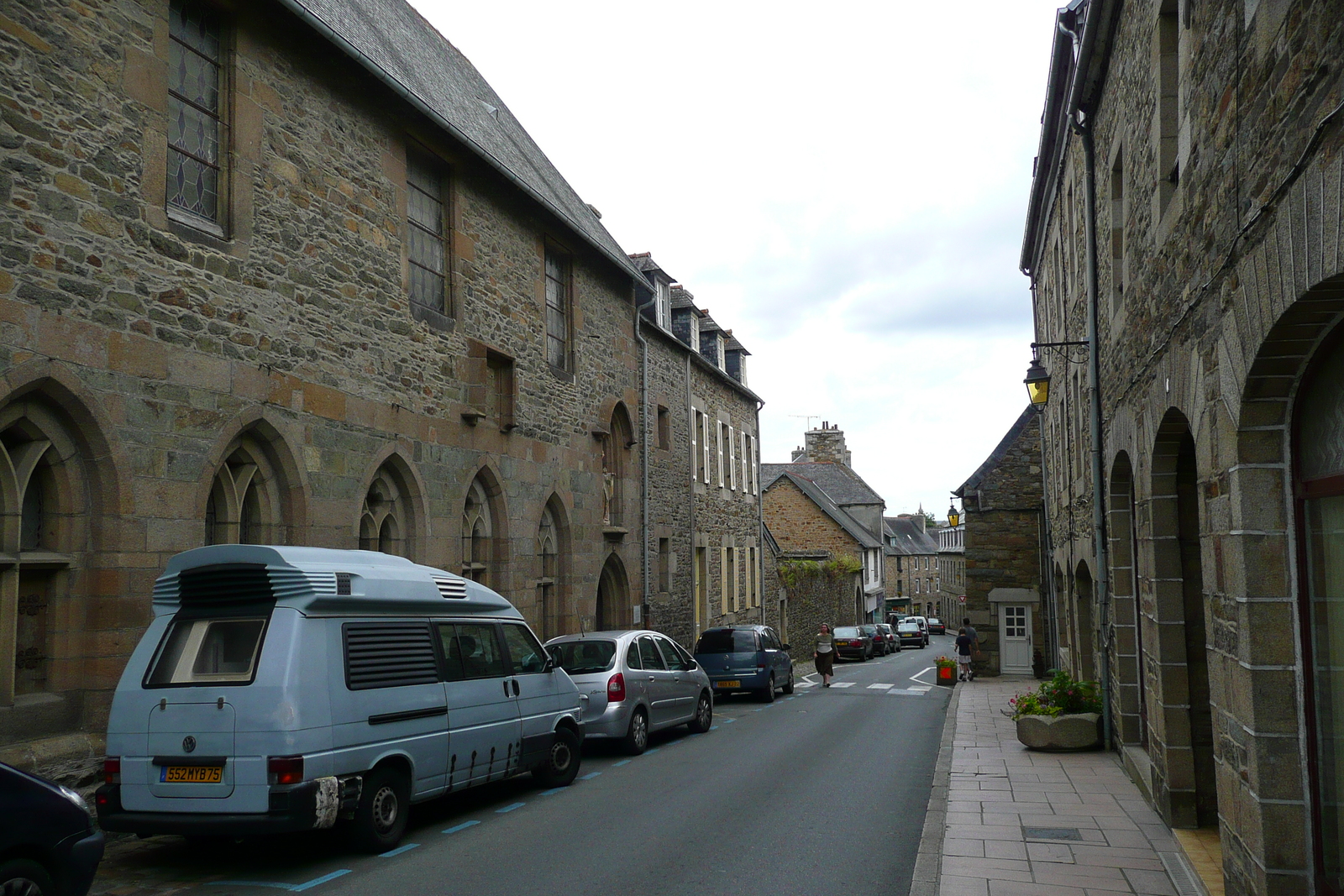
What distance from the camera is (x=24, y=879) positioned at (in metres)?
5.06

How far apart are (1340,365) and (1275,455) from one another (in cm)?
71

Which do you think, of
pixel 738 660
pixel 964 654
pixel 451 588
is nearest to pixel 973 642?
pixel 964 654

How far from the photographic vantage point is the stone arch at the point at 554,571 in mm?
17375

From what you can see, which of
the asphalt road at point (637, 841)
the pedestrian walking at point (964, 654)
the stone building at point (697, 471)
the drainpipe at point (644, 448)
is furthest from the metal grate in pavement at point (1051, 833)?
the pedestrian walking at point (964, 654)

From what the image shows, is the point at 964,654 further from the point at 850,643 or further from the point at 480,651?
the point at 480,651

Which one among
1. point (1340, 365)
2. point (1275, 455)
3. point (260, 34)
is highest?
point (260, 34)

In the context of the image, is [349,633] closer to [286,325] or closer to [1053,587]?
[286,325]

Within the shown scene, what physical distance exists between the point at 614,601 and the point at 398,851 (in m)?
12.8

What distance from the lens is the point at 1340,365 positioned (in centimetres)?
430

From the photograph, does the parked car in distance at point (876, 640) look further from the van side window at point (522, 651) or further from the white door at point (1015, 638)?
the van side window at point (522, 651)

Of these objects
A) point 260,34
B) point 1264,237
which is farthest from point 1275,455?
point 260,34

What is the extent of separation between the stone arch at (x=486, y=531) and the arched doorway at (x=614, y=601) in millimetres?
4927

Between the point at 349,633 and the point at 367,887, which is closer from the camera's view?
the point at 367,887

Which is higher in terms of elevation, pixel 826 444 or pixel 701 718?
pixel 826 444
